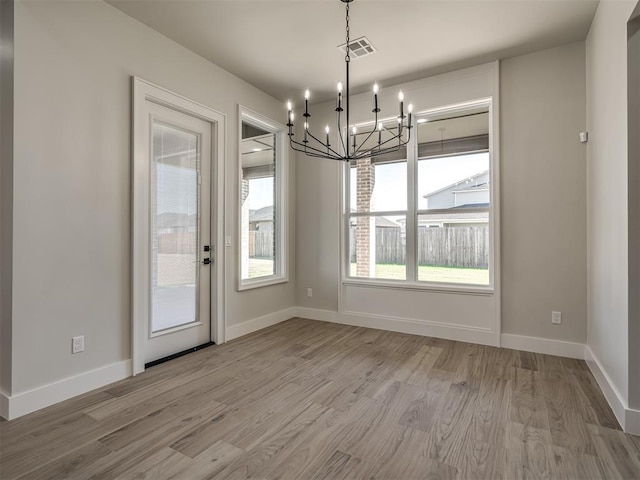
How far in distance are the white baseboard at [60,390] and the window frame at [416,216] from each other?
2.70 m

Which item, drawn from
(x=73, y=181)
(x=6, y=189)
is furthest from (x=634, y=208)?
(x=6, y=189)

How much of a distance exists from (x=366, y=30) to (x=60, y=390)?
3.72 metres

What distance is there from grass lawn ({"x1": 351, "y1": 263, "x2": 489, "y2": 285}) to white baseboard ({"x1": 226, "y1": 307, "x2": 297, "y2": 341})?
1365 mm

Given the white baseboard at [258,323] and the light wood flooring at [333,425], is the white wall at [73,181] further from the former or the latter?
the white baseboard at [258,323]

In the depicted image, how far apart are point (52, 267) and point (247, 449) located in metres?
1.82

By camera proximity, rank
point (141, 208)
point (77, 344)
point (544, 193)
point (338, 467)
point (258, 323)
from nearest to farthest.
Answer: point (338, 467), point (77, 344), point (141, 208), point (544, 193), point (258, 323)

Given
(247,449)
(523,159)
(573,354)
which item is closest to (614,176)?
(523,159)

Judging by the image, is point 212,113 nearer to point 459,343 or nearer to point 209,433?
point 209,433

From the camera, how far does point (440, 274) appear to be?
397 centimetres

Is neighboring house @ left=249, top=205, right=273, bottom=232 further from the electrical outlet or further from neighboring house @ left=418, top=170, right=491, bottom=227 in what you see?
the electrical outlet

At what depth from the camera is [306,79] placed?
3.98 m

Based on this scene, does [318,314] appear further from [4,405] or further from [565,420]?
[4,405]

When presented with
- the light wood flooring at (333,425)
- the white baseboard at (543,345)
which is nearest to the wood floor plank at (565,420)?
the light wood flooring at (333,425)

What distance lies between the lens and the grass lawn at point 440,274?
3.77m
